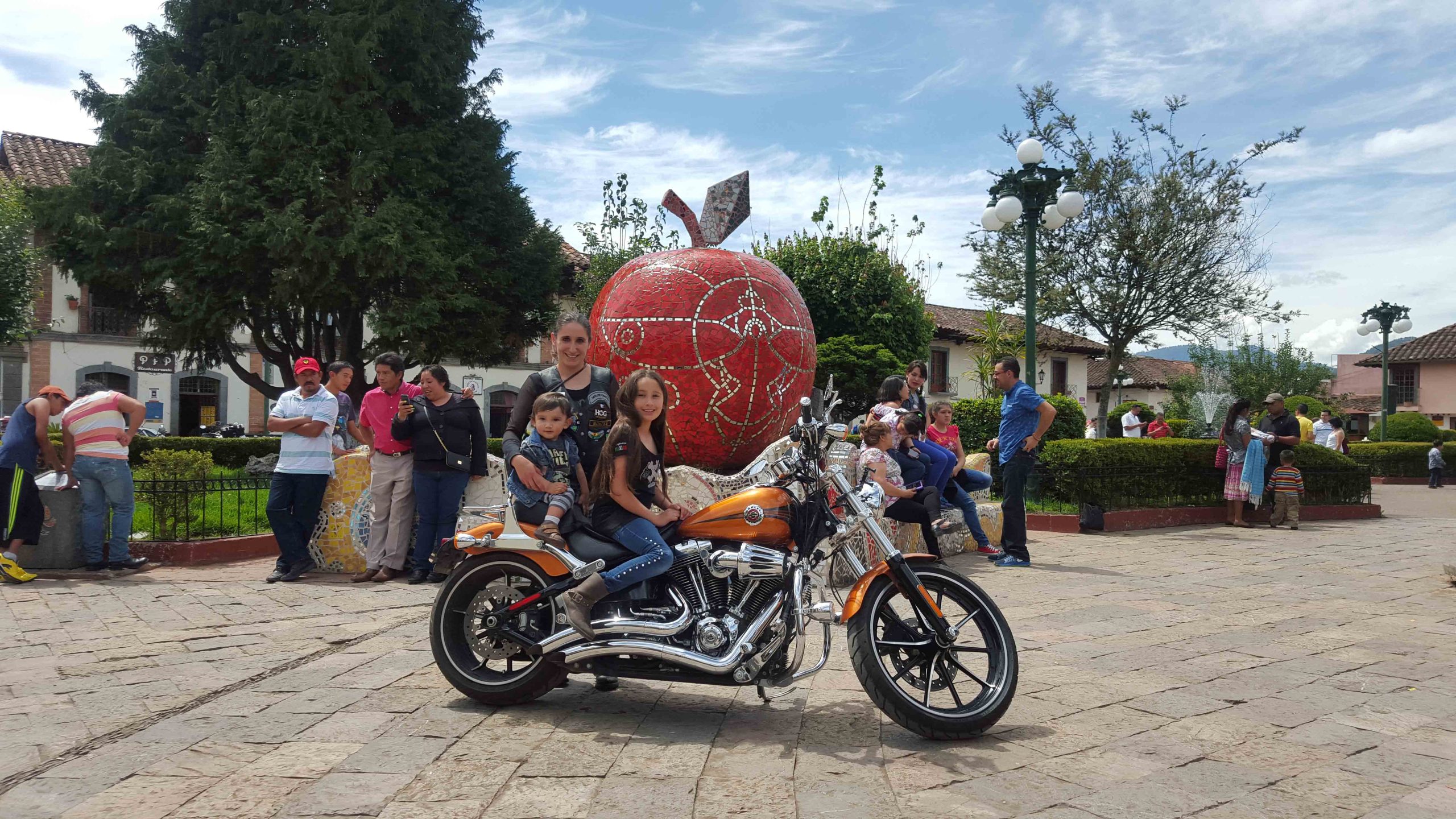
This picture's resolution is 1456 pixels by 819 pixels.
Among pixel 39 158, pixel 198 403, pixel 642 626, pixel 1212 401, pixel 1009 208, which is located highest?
pixel 39 158

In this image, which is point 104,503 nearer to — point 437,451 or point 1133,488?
point 437,451

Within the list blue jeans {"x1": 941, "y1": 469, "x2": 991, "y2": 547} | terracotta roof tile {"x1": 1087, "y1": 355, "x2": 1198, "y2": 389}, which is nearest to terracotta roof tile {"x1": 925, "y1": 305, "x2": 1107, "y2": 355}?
terracotta roof tile {"x1": 1087, "y1": 355, "x2": 1198, "y2": 389}

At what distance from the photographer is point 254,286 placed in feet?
65.3

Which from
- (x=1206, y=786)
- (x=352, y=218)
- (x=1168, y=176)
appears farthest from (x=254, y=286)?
(x=1168, y=176)

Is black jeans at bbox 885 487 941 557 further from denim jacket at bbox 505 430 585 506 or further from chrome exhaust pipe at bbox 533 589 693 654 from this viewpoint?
chrome exhaust pipe at bbox 533 589 693 654

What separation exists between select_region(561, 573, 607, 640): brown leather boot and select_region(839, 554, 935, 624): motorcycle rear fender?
0.96 metres

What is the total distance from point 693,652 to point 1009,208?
1058 centimetres

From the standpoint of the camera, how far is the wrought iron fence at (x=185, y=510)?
8.56m

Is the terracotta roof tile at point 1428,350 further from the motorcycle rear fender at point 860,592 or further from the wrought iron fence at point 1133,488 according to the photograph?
the motorcycle rear fender at point 860,592

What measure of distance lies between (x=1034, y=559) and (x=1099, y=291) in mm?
21245

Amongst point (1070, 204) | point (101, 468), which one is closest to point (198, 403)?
point (101, 468)

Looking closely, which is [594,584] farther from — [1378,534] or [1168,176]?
[1168,176]

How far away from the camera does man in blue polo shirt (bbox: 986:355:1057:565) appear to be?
8250 mm

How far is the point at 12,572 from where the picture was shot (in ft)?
24.2
